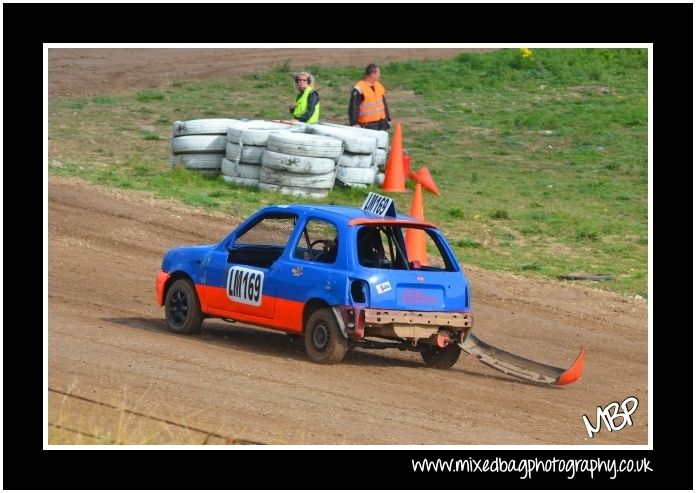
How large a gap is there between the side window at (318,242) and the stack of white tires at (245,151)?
→ 7478mm

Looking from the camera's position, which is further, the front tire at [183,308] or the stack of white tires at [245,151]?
the stack of white tires at [245,151]

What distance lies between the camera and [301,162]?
19.5 m

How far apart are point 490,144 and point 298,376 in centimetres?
1526

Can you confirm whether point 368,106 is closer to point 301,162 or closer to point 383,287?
point 301,162

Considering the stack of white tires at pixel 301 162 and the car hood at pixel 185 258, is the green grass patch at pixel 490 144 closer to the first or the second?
the stack of white tires at pixel 301 162

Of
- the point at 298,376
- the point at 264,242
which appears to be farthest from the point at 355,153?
the point at 298,376

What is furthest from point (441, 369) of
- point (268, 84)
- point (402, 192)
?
point (268, 84)

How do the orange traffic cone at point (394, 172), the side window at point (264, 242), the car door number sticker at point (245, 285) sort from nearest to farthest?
the car door number sticker at point (245, 285)
the side window at point (264, 242)
the orange traffic cone at point (394, 172)

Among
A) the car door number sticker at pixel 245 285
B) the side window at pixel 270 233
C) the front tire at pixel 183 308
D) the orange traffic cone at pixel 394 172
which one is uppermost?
the orange traffic cone at pixel 394 172

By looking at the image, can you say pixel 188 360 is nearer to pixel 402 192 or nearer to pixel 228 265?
pixel 228 265

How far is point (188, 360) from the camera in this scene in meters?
11.6

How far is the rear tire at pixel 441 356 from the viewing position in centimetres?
1241

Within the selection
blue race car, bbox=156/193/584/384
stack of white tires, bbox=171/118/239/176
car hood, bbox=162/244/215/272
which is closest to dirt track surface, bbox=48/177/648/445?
blue race car, bbox=156/193/584/384

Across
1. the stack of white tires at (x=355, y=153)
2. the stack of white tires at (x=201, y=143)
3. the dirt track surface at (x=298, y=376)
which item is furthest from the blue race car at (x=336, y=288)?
the stack of white tires at (x=201, y=143)
